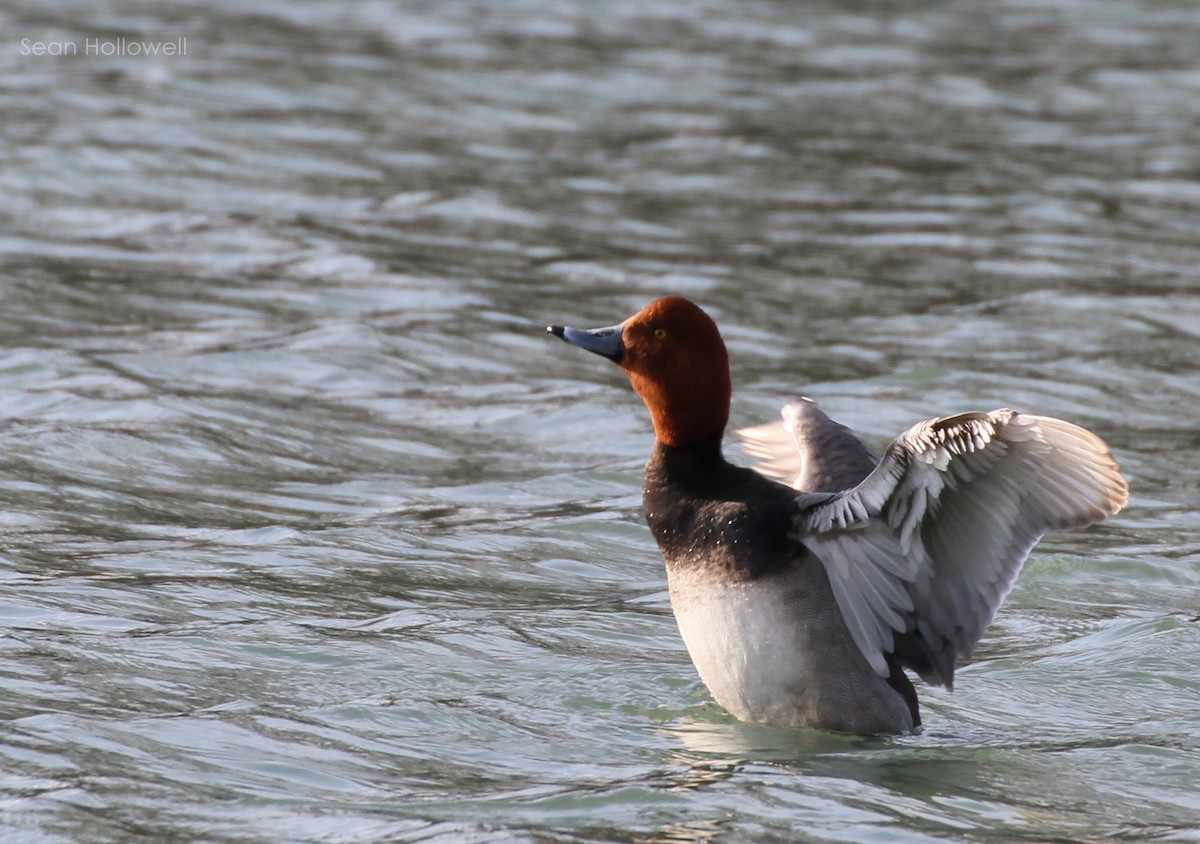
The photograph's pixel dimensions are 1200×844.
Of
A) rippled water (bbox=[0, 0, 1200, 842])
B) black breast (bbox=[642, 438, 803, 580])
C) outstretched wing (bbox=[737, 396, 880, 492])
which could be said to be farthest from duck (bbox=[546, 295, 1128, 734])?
outstretched wing (bbox=[737, 396, 880, 492])

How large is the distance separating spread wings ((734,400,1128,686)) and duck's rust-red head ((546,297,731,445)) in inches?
17.5

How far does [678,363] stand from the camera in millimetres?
5879

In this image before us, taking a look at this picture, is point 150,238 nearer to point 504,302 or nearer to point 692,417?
point 504,302

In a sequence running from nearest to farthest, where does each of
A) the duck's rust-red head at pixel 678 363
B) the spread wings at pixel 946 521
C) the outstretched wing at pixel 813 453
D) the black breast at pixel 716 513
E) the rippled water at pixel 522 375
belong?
the spread wings at pixel 946 521
the rippled water at pixel 522 375
the black breast at pixel 716 513
the duck's rust-red head at pixel 678 363
the outstretched wing at pixel 813 453

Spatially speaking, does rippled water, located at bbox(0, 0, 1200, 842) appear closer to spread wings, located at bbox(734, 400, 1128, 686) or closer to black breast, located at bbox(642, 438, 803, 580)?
spread wings, located at bbox(734, 400, 1128, 686)

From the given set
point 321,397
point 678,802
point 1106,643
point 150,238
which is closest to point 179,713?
point 678,802

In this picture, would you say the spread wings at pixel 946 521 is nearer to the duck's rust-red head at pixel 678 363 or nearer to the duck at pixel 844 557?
the duck at pixel 844 557

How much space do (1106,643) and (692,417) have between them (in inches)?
79.4

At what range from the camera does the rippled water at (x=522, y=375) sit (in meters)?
5.30

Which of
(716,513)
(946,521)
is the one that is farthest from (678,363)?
(946,521)

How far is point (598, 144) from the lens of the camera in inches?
599

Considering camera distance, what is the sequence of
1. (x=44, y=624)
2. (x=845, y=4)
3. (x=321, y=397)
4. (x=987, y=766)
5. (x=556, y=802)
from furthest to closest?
(x=845, y=4)
(x=321, y=397)
(x=44, y=624)
(x=987, y=766)
(x=556, y=802)

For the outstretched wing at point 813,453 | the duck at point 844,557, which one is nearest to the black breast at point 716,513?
the duck at point 844,557

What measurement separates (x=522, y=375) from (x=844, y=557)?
488cm
